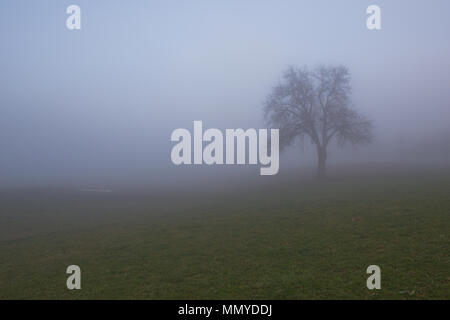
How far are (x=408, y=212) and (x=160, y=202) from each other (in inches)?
1145

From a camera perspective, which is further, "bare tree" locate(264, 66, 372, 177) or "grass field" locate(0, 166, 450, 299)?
"bare tree" locate(264, 66, 372, 177)

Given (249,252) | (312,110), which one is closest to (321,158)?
(312,110)

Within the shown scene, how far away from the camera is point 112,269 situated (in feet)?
47.3

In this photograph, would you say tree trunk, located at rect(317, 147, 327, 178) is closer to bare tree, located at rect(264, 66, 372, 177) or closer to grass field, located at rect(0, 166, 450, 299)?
bare tree, located at rect(264, 66, 372, 177)

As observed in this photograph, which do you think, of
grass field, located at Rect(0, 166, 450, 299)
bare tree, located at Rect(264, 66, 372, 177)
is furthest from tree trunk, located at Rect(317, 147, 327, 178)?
grass field, located at Rect(0, 166, 450, 299)

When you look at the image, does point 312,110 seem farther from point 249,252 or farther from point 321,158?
point 249,252

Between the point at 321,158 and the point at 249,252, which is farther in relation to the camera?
the point at 321,158

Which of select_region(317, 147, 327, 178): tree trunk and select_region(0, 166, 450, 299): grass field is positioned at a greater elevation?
select_region(317, 147, 327, 178): tree trunk

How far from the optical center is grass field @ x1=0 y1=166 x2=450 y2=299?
10752 millimetres

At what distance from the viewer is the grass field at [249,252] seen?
10.8 m

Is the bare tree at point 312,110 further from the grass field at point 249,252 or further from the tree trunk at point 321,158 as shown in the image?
the grass field at point 249,252

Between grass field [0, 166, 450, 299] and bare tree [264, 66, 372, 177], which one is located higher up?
bare tree [264, 66, 372, 177]

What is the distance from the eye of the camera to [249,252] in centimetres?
1500
